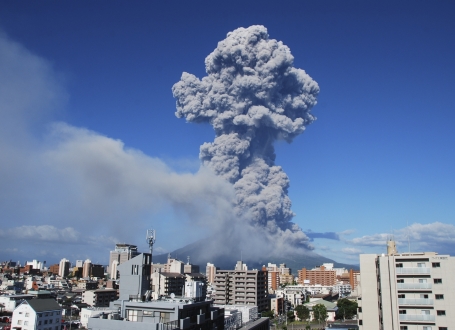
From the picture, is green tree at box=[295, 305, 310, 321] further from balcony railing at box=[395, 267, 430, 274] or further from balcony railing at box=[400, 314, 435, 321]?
balcony railing at box=[395, 267, 430, 274]

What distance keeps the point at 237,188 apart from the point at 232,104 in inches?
684

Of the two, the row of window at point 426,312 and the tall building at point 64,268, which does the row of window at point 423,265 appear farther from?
the tall building at point 64,268

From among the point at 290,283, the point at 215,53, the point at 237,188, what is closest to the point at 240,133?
the point at 237,188

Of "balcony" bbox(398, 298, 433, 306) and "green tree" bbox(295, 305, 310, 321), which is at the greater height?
"balcony" bbox(398, 298, 433, 306)

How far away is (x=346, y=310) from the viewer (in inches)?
2175

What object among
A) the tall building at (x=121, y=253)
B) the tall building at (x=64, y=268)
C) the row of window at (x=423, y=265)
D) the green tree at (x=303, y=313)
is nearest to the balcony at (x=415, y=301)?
the row of window at (x=423, y=265)

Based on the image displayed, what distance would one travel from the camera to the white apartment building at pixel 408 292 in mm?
19969

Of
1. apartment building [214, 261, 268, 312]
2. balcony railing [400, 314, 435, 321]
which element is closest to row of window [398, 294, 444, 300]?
balcony railing [400, 314, 435, 321]

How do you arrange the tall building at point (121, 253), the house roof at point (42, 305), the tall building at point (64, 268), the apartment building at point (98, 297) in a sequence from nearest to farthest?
the house roof at point (42, 305)
the apartment building at point (98, 297)
the tall building at point (121, 253)
the tall building at point (64, 268)

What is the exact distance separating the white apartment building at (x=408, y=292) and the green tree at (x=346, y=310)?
3659 cm

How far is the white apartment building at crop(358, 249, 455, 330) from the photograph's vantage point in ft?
65.5

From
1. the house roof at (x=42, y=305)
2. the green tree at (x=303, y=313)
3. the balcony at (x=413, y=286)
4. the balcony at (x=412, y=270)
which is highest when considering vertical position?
the balcony at (x=412, y=270)

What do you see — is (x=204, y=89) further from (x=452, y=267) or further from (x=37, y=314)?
(x=452, y=267)

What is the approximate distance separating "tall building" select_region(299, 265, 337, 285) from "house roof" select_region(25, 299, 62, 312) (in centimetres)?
9023
